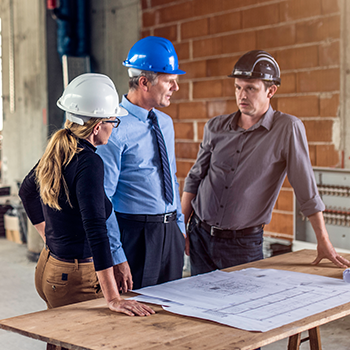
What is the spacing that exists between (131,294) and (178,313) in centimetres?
26

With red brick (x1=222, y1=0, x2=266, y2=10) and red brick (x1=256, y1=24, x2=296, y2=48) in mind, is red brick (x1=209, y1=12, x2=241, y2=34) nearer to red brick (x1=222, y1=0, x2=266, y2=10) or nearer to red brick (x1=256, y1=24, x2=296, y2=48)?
red brick (x1=222, y1=0, x2=266, y2=10)

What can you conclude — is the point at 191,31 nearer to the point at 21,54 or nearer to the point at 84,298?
the point at 21,54

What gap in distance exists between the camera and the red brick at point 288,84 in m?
3.90

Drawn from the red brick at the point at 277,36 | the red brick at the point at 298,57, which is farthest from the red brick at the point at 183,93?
the red brick at the point at 298,57

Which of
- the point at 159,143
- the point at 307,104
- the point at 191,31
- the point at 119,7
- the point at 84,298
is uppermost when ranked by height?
the point at 119,7

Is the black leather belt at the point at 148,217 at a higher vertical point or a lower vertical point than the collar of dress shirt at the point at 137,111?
lower

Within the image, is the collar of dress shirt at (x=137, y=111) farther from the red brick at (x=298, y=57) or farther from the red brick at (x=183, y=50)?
the red brick at (x=183, y=50)

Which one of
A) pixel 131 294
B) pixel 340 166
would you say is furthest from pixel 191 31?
pixel 131 294

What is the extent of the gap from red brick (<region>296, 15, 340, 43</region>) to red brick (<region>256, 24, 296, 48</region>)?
2.3 inches

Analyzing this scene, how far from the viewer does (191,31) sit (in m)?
4.70

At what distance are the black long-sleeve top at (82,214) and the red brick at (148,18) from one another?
355 cm

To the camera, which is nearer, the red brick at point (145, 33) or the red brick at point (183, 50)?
the red brick at point (183, 50)

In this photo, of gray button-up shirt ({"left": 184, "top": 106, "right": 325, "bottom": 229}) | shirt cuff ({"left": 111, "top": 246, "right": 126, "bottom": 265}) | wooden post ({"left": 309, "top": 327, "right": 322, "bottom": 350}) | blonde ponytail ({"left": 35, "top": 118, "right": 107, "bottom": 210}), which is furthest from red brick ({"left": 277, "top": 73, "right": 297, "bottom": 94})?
blonde ponytail ({"left": 35, "top": 118, "right": 107, "bottom": 210})

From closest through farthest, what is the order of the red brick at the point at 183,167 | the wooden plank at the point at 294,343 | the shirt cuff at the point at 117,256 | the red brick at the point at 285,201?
the shirt cuff at the point at 117,256
the wooden plank at the point at 294,343
the red brick at the point at 285,201
the red brick at the point at 183,167
